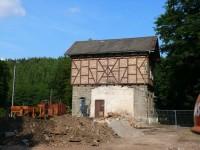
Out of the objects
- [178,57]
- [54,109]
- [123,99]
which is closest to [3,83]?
[123,99]

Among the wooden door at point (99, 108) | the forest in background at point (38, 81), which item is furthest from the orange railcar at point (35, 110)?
the forest in background at point (38, 81)

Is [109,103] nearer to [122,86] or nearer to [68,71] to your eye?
[122,86]

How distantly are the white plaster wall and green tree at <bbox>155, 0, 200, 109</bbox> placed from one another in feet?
15.0

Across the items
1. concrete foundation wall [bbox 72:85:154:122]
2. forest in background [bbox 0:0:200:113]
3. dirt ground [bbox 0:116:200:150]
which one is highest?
forest in background [bbox 0:0:200:113]

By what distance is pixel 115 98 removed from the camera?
155ft

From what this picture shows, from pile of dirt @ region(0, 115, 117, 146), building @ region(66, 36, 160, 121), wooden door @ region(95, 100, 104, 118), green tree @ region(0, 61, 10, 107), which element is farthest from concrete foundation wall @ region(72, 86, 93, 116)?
green tree @ region(0, 61, 10, 107)

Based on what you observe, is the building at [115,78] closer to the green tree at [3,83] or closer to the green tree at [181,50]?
the green tree at [181,50]

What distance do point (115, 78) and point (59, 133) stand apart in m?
22.8

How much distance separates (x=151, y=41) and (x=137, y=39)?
2242 mm

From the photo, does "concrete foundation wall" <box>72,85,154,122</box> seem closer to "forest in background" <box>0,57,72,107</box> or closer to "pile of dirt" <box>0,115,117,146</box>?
A: "pile of dirt" <box>0,115,117,146</box>

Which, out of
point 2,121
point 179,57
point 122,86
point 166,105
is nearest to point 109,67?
point 122,86

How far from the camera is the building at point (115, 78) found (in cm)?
4678

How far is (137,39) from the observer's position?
50469 millimetres

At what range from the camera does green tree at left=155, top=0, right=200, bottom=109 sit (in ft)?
128
